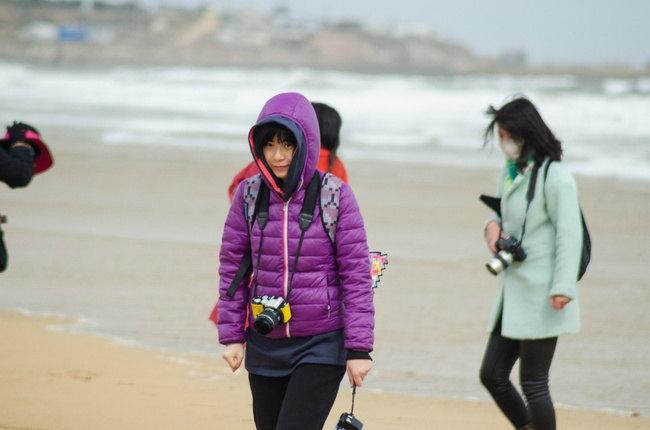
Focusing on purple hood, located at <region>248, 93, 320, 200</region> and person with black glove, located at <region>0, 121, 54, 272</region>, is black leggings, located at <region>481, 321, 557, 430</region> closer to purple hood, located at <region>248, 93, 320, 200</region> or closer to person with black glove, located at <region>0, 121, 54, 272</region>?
purple hood, located at <region>248, 93, 320, 200</region>

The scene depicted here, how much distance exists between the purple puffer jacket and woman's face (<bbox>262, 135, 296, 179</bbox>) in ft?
0.12

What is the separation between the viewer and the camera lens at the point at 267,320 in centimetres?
327

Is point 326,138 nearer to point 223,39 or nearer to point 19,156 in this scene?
point 19,156

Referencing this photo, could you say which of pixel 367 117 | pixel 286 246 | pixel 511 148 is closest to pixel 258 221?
pixel 286 246

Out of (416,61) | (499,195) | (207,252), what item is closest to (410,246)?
(207,252)

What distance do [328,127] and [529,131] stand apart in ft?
3.15

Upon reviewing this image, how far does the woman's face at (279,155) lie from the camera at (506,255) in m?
1.11

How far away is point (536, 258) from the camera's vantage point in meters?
4.11

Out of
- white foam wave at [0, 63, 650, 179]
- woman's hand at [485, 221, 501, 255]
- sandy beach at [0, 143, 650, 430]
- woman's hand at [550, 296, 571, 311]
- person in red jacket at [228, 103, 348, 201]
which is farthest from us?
white foam wave at [0, 63, 650, 179]

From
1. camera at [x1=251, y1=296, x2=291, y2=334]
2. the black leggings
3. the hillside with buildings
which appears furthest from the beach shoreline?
the hillside with buildings

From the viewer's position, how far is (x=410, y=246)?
9.94 meters

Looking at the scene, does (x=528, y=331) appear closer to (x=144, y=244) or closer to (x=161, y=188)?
(x=144, y=244)

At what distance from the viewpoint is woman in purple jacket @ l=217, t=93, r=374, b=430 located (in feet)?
10.9

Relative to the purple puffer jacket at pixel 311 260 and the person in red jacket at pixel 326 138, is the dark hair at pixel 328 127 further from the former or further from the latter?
the purple puffer jacket at pixel 311 260
